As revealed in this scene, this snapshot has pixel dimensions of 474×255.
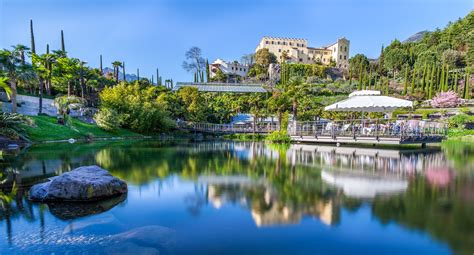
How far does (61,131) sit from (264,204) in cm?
2472

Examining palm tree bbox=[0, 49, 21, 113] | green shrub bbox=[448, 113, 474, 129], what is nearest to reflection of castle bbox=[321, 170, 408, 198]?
palm tree bbox=[0, 49, 21, 113]

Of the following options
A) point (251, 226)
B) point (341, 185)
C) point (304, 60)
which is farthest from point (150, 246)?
point (304, 60)

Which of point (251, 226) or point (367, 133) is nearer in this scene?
point (251, 226)

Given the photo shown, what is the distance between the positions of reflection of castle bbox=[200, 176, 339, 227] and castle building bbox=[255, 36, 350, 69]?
264 ft

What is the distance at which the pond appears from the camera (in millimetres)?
4309

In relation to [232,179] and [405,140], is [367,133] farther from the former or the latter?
[232,179]

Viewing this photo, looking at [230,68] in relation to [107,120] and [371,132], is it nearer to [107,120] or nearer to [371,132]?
[107,120]

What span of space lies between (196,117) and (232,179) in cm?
2709

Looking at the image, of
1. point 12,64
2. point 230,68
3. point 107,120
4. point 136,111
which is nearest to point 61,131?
point 107,120

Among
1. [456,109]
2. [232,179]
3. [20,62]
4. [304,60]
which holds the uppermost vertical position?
[304,60]

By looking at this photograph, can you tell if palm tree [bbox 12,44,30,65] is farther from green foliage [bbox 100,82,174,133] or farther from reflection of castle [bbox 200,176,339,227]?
reflection of castle [bbox 200,176,339,227]

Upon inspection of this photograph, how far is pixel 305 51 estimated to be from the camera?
88.9m

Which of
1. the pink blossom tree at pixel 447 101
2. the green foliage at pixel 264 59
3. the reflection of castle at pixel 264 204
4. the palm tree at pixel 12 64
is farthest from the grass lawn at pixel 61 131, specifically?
the green foliage at pixel 264 59

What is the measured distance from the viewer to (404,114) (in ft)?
124
